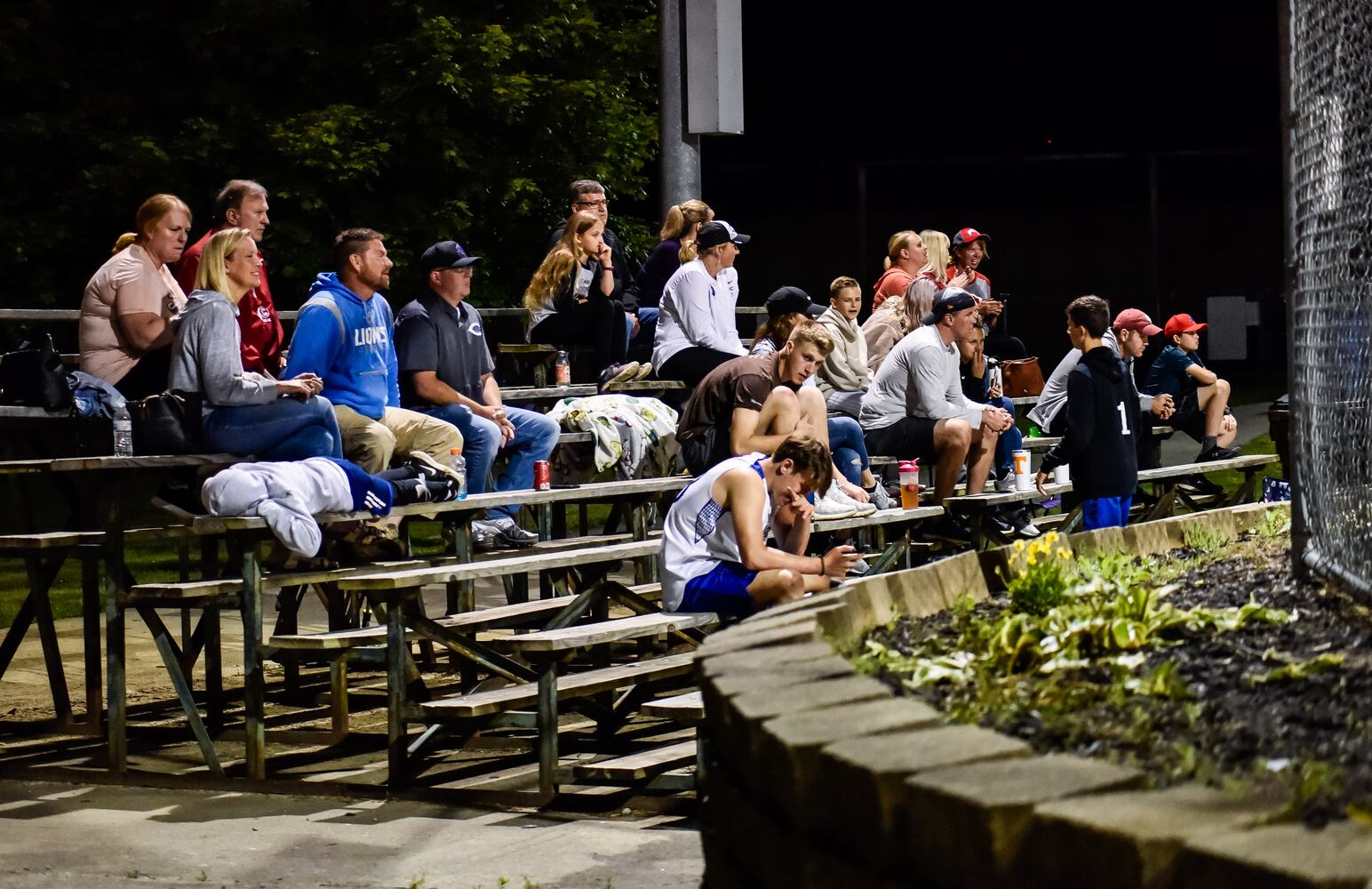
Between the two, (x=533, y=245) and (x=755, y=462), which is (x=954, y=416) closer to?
(x=755, y=462)

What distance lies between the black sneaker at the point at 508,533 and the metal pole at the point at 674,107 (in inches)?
132

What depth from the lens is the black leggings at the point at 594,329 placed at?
39.3 feet

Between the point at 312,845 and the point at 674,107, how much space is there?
709cm

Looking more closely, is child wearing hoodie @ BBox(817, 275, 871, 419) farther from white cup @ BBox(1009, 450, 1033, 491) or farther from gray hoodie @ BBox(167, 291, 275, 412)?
gray hoodie @ BBox(167, 291, 275, 412)

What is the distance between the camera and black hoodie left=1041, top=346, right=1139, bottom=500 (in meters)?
10.9

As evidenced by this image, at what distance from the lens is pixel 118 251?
9086 millimetres

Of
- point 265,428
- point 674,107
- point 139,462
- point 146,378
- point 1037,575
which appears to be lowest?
point 1037,575

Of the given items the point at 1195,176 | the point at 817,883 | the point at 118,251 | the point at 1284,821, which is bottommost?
the point at 817,883

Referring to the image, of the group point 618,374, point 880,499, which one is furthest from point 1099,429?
point 618,374

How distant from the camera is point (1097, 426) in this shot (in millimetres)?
10953

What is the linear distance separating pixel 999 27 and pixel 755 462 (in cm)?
2328

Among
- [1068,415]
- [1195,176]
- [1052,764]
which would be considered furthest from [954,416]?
[1195,176]

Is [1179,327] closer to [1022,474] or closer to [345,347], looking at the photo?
[1022,474]

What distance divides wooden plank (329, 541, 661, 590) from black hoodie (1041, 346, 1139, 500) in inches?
126
